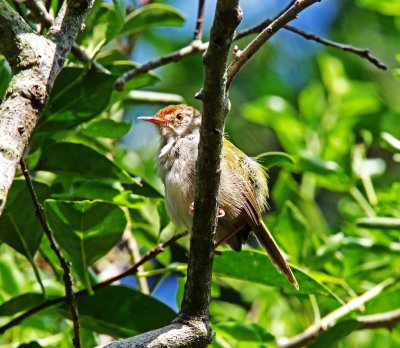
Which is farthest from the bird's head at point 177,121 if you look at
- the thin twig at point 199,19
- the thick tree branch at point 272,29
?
the thick tree branch at point 272,29

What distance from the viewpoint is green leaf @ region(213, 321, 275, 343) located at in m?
3.49

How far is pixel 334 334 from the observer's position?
3.43 meters

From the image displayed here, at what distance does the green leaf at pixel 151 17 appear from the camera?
4.02m

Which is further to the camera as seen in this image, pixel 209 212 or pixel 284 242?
pixel 284 242

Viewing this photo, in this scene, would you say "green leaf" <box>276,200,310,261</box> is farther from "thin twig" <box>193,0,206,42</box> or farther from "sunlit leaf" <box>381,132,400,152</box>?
"thin twig" <box>193,0,206,42</box>

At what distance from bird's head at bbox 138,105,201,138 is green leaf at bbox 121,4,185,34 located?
59cm

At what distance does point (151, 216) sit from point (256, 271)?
774mm

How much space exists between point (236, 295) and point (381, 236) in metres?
3.79

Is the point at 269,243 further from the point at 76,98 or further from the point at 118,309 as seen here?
the point at 76,98

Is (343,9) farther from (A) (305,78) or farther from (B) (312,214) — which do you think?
(B) (312,214)

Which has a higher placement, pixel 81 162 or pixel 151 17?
pixel 151 17

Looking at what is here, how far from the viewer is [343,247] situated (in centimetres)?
402

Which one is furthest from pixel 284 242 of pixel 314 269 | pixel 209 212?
pixel 209 212

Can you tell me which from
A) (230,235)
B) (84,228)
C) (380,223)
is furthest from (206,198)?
(380,223)
